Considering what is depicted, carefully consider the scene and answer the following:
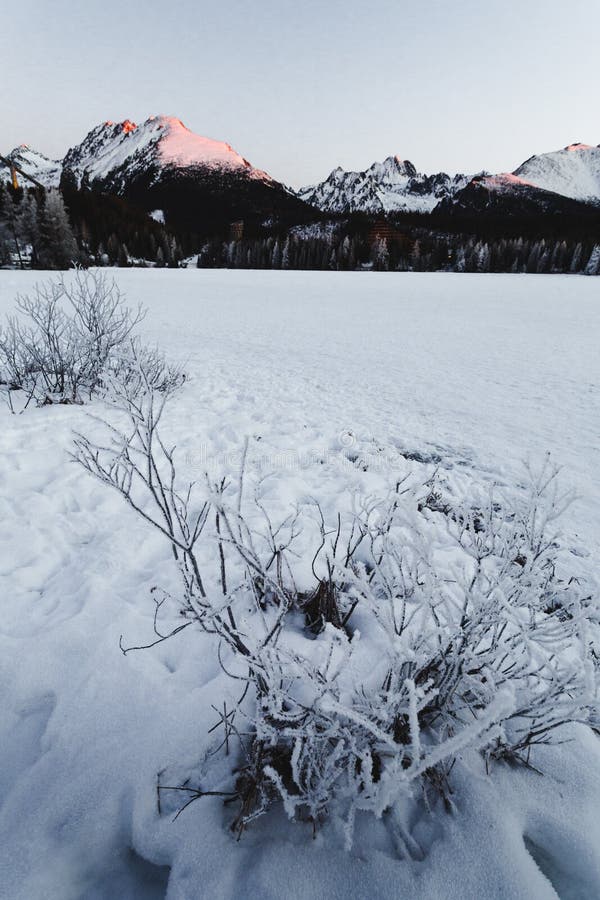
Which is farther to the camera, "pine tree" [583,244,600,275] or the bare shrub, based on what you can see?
"pine tree" [583,244,600,275]

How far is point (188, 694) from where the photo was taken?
6.46ft

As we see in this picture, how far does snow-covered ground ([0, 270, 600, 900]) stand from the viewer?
4.52ft

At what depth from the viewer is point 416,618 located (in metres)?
2.40

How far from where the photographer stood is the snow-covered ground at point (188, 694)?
4.52 feet

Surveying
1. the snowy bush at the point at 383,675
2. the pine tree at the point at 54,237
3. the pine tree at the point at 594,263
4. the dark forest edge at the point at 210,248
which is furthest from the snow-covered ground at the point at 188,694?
the pine tree at the point at 594,263

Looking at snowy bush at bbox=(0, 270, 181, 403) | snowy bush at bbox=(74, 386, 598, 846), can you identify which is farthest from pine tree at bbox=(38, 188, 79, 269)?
snowy bush at bbox=(74, 386, 598, 846)

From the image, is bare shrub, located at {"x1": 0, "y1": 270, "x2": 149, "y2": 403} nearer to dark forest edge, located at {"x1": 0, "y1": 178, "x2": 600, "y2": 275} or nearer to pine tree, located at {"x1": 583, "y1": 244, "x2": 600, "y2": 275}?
dark forest edge, located at {"x1": 0, "y1": 178, "x2": 600, "y2": 275}

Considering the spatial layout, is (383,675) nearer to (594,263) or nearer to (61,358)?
(61,358)

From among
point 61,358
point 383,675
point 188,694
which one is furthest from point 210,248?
point 383,675

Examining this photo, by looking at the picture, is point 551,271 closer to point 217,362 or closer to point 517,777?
point 217,362

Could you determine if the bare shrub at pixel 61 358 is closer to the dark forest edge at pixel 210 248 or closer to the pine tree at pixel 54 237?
the pine tree at pixel 54 237

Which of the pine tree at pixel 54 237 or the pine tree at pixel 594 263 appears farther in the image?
the pine tree at pixel 594 263

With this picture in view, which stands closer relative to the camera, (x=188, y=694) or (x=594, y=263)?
(x=188, y=694)

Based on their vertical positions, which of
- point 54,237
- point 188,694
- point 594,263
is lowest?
point 188,694
